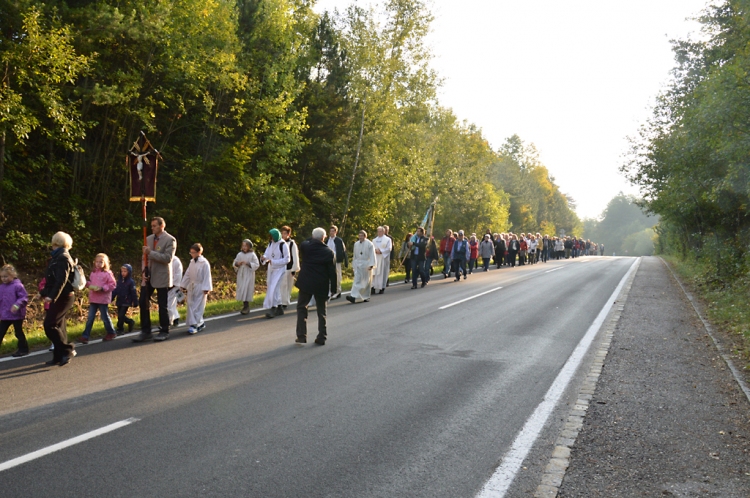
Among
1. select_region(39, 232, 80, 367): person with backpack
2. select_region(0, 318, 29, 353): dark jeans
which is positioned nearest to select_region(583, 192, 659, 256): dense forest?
select_region(0, 318, 29, 353): dark jeans

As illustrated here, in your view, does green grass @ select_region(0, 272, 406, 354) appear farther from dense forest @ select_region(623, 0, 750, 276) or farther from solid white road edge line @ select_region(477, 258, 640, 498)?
dense forest @ select_region(623, 0, 750, 276)

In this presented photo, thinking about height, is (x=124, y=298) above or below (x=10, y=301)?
below

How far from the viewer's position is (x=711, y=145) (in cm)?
1426

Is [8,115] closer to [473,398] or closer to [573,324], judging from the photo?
[473,398]

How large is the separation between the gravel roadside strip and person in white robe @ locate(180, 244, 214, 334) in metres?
6.80

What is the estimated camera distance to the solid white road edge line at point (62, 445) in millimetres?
4344

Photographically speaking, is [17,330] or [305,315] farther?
[305,315]

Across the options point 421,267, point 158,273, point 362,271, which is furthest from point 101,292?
point 421,267

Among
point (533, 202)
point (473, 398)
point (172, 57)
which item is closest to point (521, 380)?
point (473, 398)

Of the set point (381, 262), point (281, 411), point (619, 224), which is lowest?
point (281, 411)

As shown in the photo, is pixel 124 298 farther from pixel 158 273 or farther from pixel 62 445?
pixel 62 445

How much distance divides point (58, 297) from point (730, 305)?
13758mm

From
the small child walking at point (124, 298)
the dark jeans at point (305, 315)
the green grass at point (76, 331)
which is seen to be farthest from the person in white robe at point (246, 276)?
the dark jeans at point (305, 315)

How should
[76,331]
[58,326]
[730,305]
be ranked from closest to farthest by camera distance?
A: [58,326], [76,331], [730,305]
